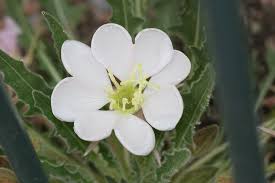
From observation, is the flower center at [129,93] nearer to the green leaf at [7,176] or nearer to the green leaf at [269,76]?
the green leaf at [7,176]

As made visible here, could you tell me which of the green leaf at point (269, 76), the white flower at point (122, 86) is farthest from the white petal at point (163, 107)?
the green leaf at point (269, 76)

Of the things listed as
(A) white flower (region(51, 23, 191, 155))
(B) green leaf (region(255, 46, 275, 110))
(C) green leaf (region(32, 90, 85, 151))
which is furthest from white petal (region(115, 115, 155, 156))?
(B) green leaf (region(255, 46, 275, 110))

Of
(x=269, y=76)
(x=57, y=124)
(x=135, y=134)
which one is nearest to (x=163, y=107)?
(x=135, y=134)

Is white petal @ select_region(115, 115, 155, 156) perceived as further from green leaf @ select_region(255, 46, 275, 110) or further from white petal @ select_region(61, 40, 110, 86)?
green leaf @ select_region(255, 46, 275, 110)

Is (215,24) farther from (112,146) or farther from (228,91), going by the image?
(112,146)

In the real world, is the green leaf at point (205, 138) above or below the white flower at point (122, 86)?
below

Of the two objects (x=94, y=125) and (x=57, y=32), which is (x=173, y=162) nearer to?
(x=94, y=125)
